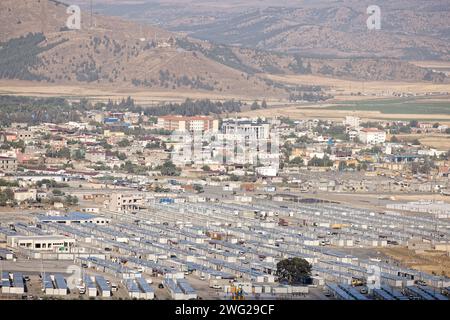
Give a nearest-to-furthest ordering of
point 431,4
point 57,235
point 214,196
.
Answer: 1. point 57,235
2. point 214,196
3. point 431,4

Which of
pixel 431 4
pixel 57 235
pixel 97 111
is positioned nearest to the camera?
pixel 57 235

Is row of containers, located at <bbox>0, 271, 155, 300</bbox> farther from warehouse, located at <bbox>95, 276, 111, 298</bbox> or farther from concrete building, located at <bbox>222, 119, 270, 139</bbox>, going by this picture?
concrete building, located at <bbox>222, 119, 270, 139</bbox>

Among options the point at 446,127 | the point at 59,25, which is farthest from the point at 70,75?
the point at 446,127

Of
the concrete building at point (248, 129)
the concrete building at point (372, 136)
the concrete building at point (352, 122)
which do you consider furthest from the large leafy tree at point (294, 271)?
the concrete building at point (352, 122)

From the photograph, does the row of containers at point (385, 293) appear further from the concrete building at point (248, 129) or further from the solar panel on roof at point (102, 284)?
the concrete building at point (248, 129)
